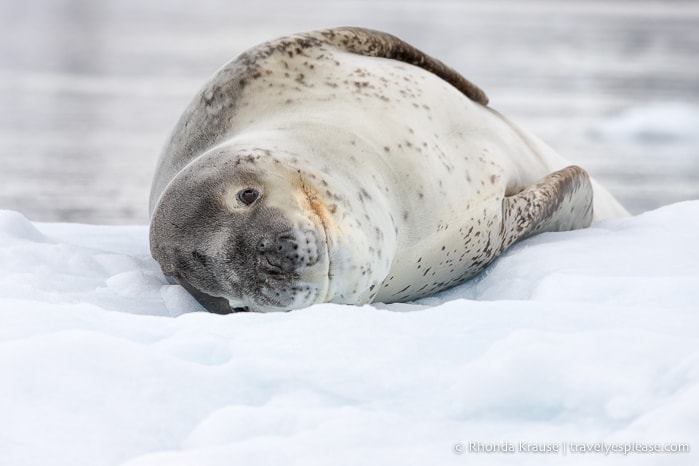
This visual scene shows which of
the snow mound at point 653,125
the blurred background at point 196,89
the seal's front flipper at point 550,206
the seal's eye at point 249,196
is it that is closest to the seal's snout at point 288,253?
the seal's eye at point 249,196

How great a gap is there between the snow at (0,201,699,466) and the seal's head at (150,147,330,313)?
218 mm

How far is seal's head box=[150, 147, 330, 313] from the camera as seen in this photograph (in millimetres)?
2812

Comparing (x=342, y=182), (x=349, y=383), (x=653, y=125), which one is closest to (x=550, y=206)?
(x=342, y=182)

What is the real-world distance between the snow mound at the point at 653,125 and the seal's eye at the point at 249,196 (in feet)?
30.6

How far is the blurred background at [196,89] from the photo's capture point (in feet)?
29.2

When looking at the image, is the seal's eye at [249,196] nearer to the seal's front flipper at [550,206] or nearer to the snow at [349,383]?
the snow at [349,383]

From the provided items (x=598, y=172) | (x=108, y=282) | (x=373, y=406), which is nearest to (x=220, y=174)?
(x=108, y=282)

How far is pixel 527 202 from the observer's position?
384 centimetres

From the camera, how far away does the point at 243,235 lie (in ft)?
9.43

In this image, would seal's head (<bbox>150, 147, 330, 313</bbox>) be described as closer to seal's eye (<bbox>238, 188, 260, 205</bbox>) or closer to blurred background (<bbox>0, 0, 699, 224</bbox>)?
seal's eye (<bbox>238, 188, 260, 205</bbox>)

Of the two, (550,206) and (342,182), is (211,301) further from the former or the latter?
(550,206)

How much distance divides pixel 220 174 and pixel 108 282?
56 centimetres

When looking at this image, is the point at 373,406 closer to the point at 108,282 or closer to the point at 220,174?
the point at 220,174

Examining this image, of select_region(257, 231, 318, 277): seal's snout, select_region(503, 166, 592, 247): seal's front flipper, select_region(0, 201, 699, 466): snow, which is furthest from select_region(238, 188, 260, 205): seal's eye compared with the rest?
select_region(503, 166, 592, 247): seal's front flipper
